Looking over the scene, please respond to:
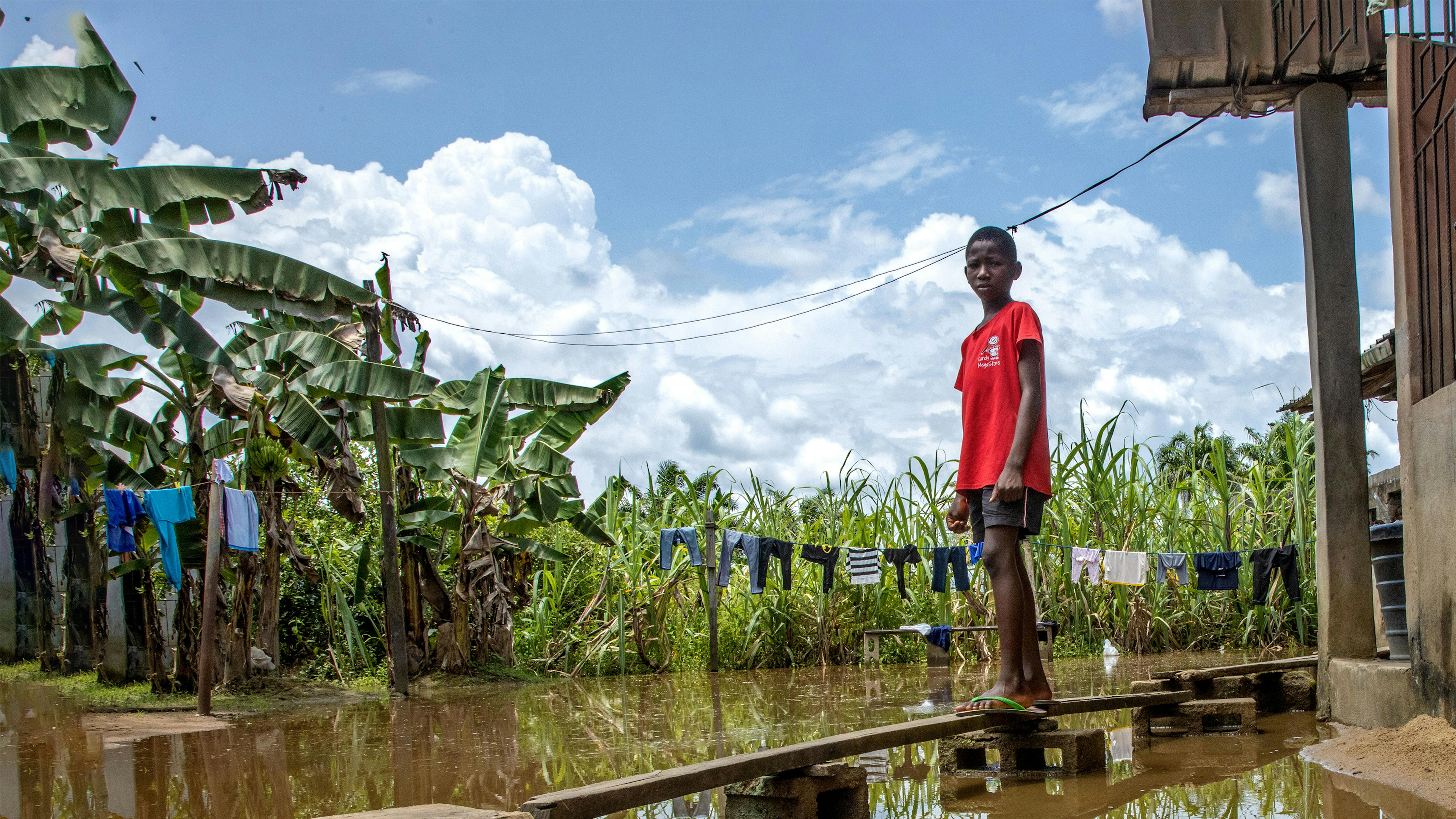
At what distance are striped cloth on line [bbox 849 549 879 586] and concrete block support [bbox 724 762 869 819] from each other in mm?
7533

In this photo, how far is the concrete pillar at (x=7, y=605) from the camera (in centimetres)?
1522

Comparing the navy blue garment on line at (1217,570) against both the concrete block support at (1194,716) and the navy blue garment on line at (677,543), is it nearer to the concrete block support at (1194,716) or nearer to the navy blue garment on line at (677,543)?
the navy blue garment on line at (677,543)

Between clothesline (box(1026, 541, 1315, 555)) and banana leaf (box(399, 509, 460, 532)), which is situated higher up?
banana leaf (box(399, 509, 460, 532))

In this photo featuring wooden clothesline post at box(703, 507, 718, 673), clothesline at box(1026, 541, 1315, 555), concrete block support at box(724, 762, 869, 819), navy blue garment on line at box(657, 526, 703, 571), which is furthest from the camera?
navy blue garment on line at box(657, 526, 703, 571)

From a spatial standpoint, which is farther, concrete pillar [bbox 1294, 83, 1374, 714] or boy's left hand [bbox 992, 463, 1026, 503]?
concrete pillar [bbox 1294, 83, 1374, 714]

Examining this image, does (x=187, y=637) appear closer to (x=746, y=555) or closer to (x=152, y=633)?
(x=152, y=633)

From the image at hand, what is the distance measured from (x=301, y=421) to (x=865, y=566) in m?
5.86

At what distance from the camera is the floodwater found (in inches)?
152

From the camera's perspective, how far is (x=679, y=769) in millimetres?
3043

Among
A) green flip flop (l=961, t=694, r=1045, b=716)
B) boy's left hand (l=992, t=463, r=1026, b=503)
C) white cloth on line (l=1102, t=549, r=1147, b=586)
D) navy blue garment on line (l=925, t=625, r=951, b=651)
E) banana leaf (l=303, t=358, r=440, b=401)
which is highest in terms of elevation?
banana leaf (l=303, t=358, r=440, b=401)

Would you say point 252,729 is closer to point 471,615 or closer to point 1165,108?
point 471,615

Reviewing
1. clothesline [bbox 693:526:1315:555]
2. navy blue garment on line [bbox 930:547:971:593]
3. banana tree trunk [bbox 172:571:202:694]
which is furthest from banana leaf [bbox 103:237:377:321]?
navy blue garment on line [bbox 930:547:971:593]

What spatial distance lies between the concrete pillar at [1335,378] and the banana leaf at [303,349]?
7932mm

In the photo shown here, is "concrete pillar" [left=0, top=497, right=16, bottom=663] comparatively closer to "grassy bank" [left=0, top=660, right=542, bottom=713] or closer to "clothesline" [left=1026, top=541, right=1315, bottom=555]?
"grassy bank" [left=0, top=660, right=542, bottom=713]
